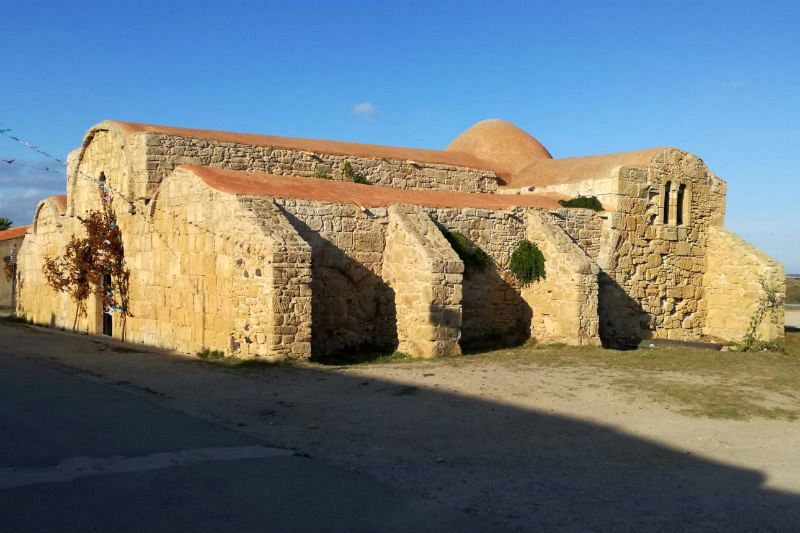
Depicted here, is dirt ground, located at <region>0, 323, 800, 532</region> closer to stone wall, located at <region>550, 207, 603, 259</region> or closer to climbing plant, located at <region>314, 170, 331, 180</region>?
stone wall, located at <region>550, 207, 603, 259</region>

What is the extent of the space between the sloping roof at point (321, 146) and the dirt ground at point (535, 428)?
5.57 metres

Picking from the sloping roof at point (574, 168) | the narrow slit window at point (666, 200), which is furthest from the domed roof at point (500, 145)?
the narrow slit window at point (666, 200)

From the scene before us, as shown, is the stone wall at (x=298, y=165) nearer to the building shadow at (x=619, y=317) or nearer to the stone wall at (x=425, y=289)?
the building shadow at (x=619, y=317)

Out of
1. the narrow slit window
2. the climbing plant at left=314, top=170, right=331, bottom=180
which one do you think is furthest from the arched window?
the climbing plant at left=314, top=170, right=331, bottom=180

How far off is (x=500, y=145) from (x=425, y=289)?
1136cm

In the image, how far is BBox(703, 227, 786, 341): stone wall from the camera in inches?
672

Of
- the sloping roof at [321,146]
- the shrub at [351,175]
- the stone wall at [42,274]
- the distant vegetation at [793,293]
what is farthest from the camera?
the distant vegetation at [793,293]

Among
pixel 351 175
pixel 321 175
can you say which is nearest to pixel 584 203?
pixel 351 175

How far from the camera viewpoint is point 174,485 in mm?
4898

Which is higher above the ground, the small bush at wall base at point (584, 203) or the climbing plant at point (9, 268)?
the small bush at wall base at point (584, 203)

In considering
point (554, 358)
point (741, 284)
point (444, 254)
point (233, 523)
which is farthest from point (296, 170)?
point (233, 523)

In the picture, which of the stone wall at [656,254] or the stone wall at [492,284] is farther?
the stone wall at [656,254]

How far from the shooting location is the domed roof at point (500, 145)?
21500mm

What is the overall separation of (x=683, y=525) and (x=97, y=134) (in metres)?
15.9
